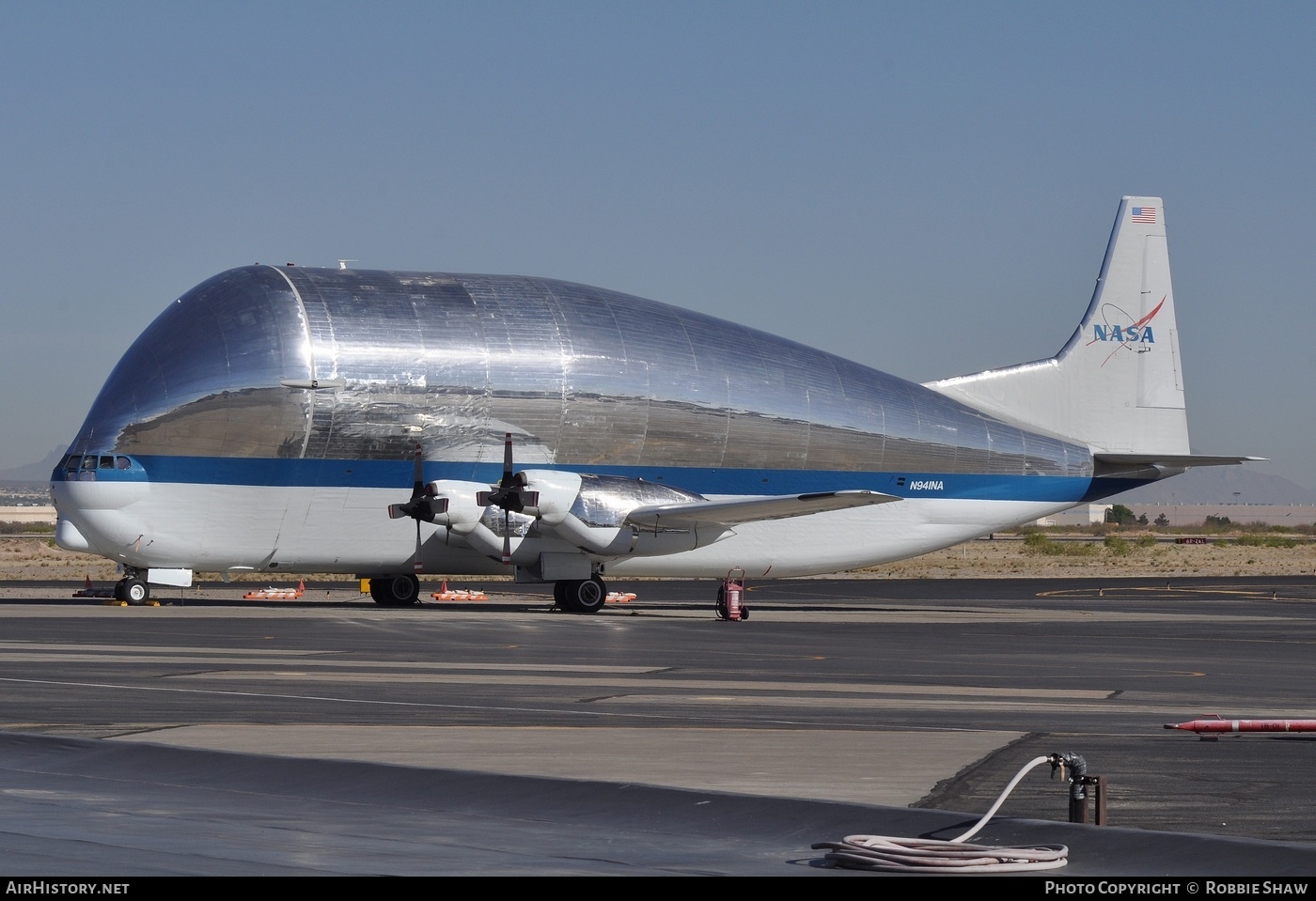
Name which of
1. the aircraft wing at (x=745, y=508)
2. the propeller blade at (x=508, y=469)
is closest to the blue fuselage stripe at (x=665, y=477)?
the propeller blade at (x=508, y=469)

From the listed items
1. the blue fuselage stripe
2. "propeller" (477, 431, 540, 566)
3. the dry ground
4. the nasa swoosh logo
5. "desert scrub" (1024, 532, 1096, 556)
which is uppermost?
the nasa swoosh logo

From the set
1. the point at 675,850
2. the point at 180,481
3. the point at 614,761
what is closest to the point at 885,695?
the point at 614,761

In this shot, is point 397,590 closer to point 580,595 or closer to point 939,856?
point 580,595

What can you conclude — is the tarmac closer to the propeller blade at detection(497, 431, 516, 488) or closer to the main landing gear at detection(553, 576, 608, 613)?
the propeller blade at detection(497, 431, 516, 488)

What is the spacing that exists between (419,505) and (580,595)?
5.08 meters

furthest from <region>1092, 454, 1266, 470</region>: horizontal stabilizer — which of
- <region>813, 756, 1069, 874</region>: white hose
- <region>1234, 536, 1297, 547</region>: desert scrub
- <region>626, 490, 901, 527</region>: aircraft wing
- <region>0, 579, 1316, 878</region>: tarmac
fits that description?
<region>1234, 536, 1297, 547</region>: desert scrub

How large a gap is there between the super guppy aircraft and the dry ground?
22.7m

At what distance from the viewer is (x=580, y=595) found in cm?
4244

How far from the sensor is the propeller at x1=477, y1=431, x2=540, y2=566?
40.8m

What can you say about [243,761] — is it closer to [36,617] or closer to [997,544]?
[36,617]

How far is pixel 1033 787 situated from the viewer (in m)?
12.3

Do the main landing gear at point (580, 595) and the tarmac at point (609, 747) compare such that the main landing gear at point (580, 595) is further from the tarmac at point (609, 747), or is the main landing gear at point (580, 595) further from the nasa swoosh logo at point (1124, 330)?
the nasa swoosh logo at point (1124, 330)

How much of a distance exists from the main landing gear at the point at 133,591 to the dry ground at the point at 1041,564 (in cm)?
2122

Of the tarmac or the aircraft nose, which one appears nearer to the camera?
the tarmac
